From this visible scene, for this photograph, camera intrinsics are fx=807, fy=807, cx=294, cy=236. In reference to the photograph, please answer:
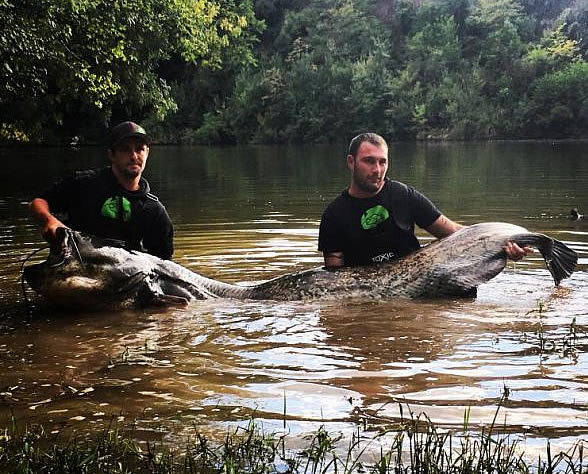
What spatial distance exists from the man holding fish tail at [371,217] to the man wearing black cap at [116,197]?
1605 millimetres

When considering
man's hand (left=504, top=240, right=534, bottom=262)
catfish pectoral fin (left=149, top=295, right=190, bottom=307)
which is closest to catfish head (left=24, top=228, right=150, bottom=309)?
catfish pectoral fin (left=149, top=295, right=190, bottom=307)

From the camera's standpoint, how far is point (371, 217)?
7.11m

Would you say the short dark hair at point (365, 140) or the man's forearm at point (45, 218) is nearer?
the man's forearm at point (45, 218)

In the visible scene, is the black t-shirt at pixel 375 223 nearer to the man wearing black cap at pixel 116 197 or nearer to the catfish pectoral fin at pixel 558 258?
the catfish pectoral fin at pixel 558 258

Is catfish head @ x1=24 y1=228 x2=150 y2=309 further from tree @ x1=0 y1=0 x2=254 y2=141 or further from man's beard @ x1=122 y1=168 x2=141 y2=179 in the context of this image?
tree @ x1=0 y1=0 x2=254 y2=141

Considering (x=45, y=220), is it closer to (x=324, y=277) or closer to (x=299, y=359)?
(x=324, y=277)

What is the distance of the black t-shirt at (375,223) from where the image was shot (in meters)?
7.12

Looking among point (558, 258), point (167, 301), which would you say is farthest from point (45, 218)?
point (558, 258)

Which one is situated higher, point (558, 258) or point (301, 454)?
point (558, 258)

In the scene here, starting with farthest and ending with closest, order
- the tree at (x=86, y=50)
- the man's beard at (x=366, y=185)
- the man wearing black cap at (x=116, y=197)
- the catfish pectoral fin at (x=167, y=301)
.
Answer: the tree at (x=86, y=50)
the man's beard at (x=366, y=185)
the man wearing black cap at (x=116, y=197)
the catfish pectoral fin at (x=167, y=301)

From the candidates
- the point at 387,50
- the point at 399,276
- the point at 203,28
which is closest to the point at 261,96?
the point at 387,50

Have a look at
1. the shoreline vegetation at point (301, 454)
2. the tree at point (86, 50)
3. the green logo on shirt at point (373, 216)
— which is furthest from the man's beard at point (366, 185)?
the tree at point (86, 50)

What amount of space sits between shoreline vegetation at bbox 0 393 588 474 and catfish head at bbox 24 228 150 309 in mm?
3004

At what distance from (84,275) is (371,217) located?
8.19ft
